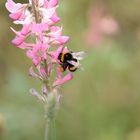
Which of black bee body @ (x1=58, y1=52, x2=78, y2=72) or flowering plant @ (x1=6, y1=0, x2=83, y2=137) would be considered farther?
black bee body @ (x1=58, y1=52, x2=78, y2=72)

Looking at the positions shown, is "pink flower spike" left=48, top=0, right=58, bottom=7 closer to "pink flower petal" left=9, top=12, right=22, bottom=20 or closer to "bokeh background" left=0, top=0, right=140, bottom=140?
"pink flower petal" left=9, top=12, right=22, bottom=20

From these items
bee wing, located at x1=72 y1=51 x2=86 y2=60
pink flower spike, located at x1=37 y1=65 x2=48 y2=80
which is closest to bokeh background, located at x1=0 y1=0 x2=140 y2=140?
bee wing, located at x1=72 y1=51 x2=86 y2=60

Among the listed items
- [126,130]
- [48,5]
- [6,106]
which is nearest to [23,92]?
[6,106]

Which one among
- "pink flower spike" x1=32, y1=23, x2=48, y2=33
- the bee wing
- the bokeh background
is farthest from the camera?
the bokeh background

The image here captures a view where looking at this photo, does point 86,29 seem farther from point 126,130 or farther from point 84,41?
point 126,130

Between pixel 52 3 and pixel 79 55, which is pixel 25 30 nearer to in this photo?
pixel 52 3

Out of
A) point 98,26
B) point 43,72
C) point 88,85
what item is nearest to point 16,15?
point 43,72

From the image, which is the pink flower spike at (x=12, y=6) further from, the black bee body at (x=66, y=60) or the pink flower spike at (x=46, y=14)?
the black bee body at (x=66, y=60)
